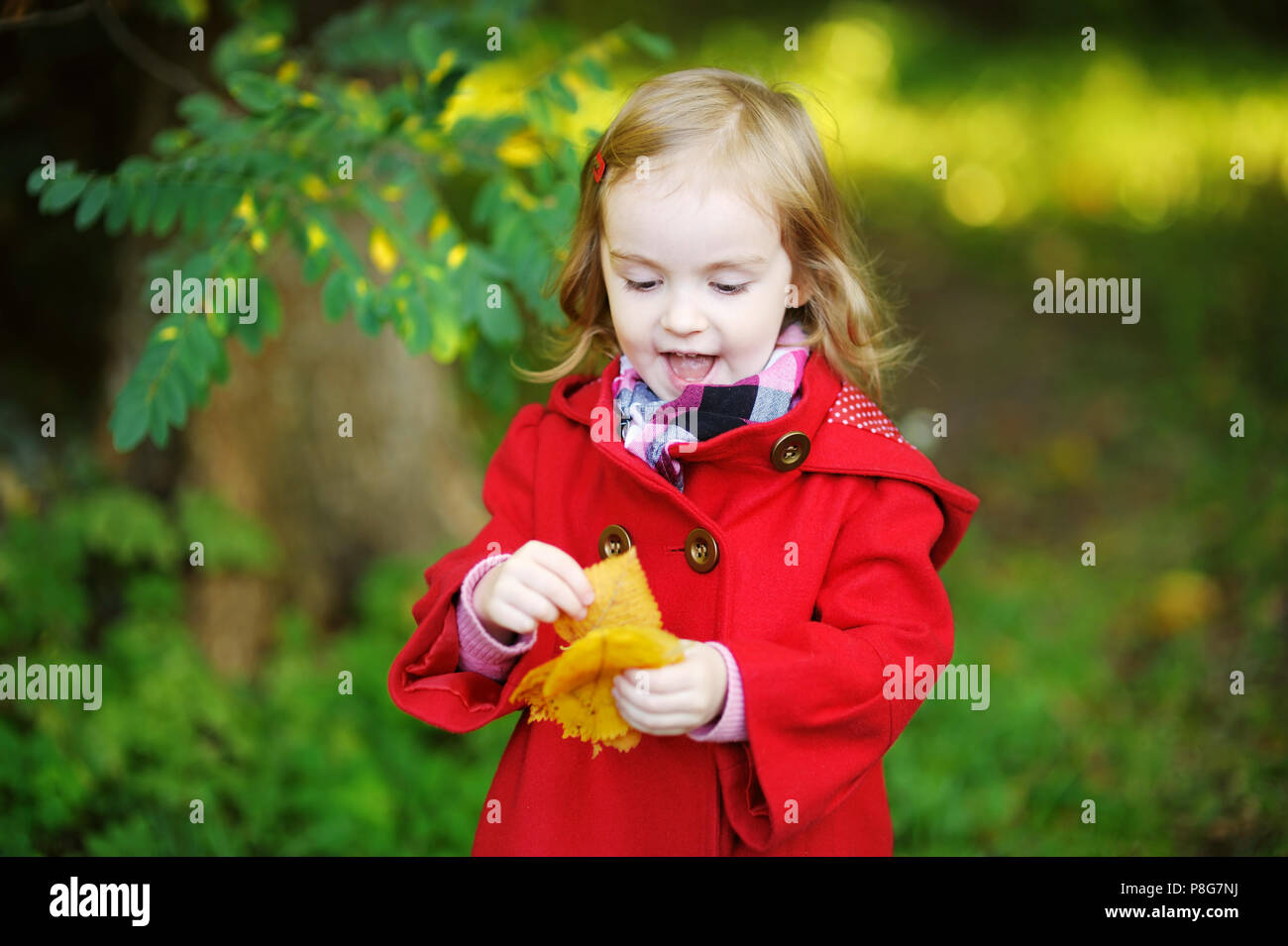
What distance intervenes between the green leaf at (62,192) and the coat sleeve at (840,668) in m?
1.79

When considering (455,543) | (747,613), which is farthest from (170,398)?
(455,543)

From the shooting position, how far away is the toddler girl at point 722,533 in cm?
162

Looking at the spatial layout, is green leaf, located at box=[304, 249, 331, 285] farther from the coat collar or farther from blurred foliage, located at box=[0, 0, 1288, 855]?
the coat collar

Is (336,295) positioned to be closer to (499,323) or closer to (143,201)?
(499,323)

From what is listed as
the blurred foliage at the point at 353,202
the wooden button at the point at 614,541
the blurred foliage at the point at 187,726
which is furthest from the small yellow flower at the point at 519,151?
the blurred foliage at the point at 187,726

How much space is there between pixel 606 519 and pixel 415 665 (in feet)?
1.25

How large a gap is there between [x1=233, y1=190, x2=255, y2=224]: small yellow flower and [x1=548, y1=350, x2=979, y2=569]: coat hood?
1.00m

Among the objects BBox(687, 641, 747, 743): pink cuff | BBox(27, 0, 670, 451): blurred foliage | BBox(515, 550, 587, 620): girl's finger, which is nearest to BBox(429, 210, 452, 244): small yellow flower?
BBox(27, 0, 670, 451): blurred foliage

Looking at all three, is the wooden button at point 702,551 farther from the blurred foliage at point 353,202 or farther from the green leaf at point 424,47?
the green leaf at point 424,47

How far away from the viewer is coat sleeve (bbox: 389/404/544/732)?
1.71 metres

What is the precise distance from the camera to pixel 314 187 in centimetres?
256

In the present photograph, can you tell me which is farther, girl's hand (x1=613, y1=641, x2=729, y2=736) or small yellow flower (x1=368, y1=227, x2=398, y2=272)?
small yellow flower (x1=368, y1=227, x2=398, y2=272)

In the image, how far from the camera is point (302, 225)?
2426 millimetres
